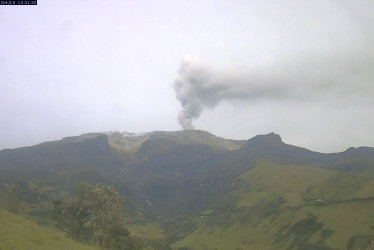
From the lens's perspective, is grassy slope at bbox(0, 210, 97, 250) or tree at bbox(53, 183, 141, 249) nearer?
grassy slope at bbox(0, 210, 97, 250)

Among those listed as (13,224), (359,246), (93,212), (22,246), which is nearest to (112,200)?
(93,212)

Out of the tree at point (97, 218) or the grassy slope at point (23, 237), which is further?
the tree at point (97, 218)

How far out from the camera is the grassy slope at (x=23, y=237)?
4409 centimetres

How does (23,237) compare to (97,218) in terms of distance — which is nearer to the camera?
(23,237)

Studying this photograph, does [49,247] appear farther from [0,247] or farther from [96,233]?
[96,233]

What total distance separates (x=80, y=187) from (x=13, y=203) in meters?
25.1

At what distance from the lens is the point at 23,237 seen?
4753cm

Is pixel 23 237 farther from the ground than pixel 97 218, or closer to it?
Result: farther from the ground

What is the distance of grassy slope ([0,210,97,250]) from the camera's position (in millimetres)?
44094

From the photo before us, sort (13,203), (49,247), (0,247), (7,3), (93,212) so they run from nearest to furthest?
(0,247)
(49,247)
(7,3)
(13,203)
(93,212)

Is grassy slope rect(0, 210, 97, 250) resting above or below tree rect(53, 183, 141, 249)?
above

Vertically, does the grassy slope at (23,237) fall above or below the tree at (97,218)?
above

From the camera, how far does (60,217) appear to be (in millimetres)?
121750

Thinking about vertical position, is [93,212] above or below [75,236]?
above
